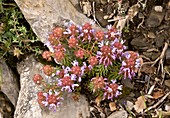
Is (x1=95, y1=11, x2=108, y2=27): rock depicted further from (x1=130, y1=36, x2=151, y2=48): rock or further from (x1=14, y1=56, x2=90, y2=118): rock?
(x1=14, y1=56, x2=90, y2=118): rock

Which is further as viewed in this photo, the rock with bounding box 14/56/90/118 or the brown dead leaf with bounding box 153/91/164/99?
the brown dead leaf with bounding box 153/91/164/99

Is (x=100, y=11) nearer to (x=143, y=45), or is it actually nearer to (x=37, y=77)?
(x=143, y=45)

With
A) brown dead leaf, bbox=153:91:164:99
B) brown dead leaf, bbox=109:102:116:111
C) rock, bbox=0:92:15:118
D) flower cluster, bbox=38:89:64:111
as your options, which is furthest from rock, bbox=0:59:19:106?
brown dead leaf, bbox=153:91:164:99

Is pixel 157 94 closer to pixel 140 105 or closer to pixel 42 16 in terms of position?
pixel 140 105

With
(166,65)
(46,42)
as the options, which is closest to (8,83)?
(46,42)

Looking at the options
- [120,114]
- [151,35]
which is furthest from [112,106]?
[151,35]
